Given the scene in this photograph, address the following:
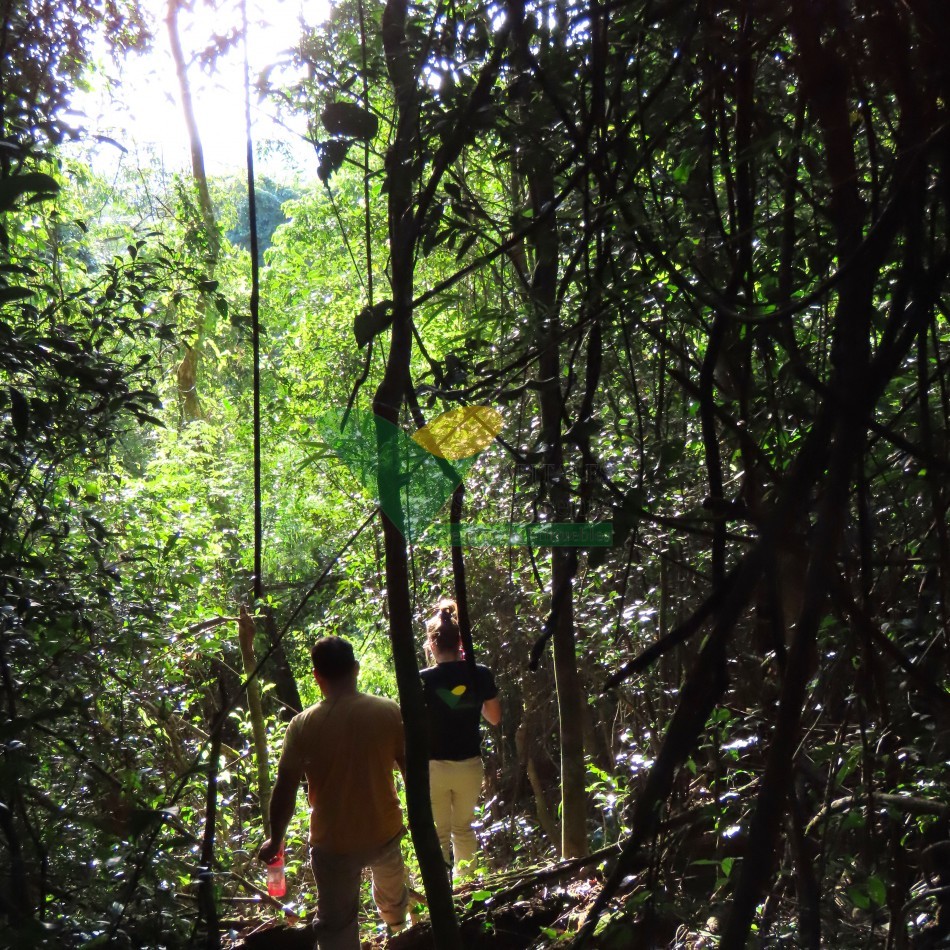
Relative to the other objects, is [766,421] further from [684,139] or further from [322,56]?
[322,56]

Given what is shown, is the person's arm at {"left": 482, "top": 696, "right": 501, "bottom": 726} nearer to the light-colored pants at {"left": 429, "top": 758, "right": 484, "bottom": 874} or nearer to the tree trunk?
the light-colored pants at {"left": 429, "top": 758, "right": 484, "bottom": 874}

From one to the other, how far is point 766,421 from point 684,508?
987mm

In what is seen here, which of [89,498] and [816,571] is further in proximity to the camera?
[89,498]

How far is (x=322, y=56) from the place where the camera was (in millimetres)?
1854

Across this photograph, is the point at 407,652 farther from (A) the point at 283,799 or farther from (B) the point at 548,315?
(A) the point at 283,799

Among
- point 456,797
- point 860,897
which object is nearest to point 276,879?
point 456,797

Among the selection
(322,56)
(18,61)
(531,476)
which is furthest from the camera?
(18,61)

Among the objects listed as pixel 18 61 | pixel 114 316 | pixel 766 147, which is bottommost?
pixel 766 147

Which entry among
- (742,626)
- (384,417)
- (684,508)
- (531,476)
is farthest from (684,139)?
(742,626)

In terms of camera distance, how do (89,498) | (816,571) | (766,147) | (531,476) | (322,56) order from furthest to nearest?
(89,498)
(322,56)
(531,476)
(766,147)
(816,571)

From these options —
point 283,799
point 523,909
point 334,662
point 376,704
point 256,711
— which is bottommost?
point 523,909

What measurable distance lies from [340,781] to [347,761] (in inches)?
2.5

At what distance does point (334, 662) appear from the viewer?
289 centimetres

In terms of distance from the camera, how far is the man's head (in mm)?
2877
